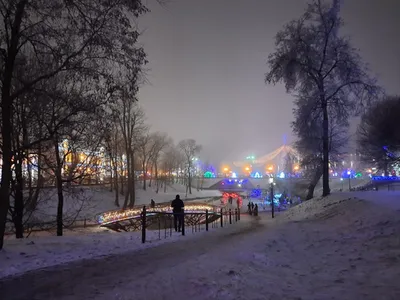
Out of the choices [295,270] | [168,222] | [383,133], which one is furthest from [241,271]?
[383,133]

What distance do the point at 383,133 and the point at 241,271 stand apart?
44238 mm

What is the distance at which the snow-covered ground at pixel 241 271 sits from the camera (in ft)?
17.5

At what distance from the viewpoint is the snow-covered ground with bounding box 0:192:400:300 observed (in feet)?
17.5

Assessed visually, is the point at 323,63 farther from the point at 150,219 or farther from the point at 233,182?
the point at 233,182

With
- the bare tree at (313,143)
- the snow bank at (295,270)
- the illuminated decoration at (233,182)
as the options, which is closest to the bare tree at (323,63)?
the bare tree at (313,143)

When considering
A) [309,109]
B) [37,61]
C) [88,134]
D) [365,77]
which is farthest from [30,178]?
[365,77]

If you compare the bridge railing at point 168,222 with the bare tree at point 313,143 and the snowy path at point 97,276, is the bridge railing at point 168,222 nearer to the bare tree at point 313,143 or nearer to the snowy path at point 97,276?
the snowy path at point 97,276

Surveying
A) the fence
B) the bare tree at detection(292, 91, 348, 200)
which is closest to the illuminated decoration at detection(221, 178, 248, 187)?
the bare tree at detection(292, 91, 348, 200)

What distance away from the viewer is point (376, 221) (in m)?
11.5

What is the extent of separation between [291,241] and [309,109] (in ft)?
45.1

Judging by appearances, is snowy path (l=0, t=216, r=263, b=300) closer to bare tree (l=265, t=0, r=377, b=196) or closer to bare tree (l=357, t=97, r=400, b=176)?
bare tree (l=265, t=0, r=377, b=196)

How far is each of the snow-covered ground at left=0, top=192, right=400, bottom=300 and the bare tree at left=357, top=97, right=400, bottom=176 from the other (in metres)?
33.5

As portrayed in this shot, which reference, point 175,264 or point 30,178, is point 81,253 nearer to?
point 175,264

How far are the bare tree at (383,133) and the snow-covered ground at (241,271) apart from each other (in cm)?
3349
